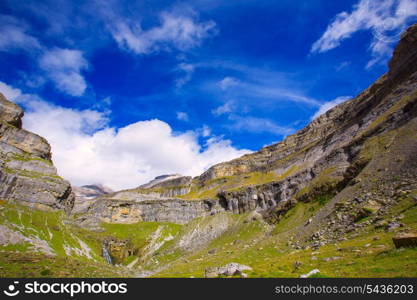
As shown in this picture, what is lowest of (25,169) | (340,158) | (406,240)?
(406,240)

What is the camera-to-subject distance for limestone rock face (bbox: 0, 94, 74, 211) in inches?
4238

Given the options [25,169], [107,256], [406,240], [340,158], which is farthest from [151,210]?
[406,240]

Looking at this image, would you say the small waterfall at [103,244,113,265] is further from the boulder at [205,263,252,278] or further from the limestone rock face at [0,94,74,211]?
the boulder at [205,263,252,278]

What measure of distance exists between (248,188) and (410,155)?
9996cm

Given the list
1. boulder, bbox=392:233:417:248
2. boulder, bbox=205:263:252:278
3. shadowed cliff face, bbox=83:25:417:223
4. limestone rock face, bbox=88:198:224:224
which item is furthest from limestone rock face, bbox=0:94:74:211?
boulder, bbox=392:233:417:248

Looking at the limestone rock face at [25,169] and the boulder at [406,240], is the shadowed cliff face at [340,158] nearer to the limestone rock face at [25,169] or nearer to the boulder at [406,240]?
the boulder at [406,240]

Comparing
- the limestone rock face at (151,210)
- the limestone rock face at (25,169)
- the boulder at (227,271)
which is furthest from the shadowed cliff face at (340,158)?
the limestone rock face at (25,169)

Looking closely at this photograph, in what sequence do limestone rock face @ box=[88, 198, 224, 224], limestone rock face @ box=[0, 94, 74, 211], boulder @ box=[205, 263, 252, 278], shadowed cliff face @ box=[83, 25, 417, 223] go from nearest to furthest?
boulder @ box=[205, 263, 252, 278] → shadowed cliff face @ box=[83, 25, 417, 223] → limestone rock face @ box=[0, 94, 74, 211] → limestone rock face @ box=[88, 198, 224, 224]

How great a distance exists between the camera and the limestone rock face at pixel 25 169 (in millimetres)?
107656

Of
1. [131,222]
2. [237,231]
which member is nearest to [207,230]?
[237,231]

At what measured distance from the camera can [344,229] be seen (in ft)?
146

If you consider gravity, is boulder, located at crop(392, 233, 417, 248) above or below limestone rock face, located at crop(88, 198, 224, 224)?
below

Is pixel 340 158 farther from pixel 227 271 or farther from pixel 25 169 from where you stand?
pixel 25 169

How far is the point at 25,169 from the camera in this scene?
119562 millimetres
